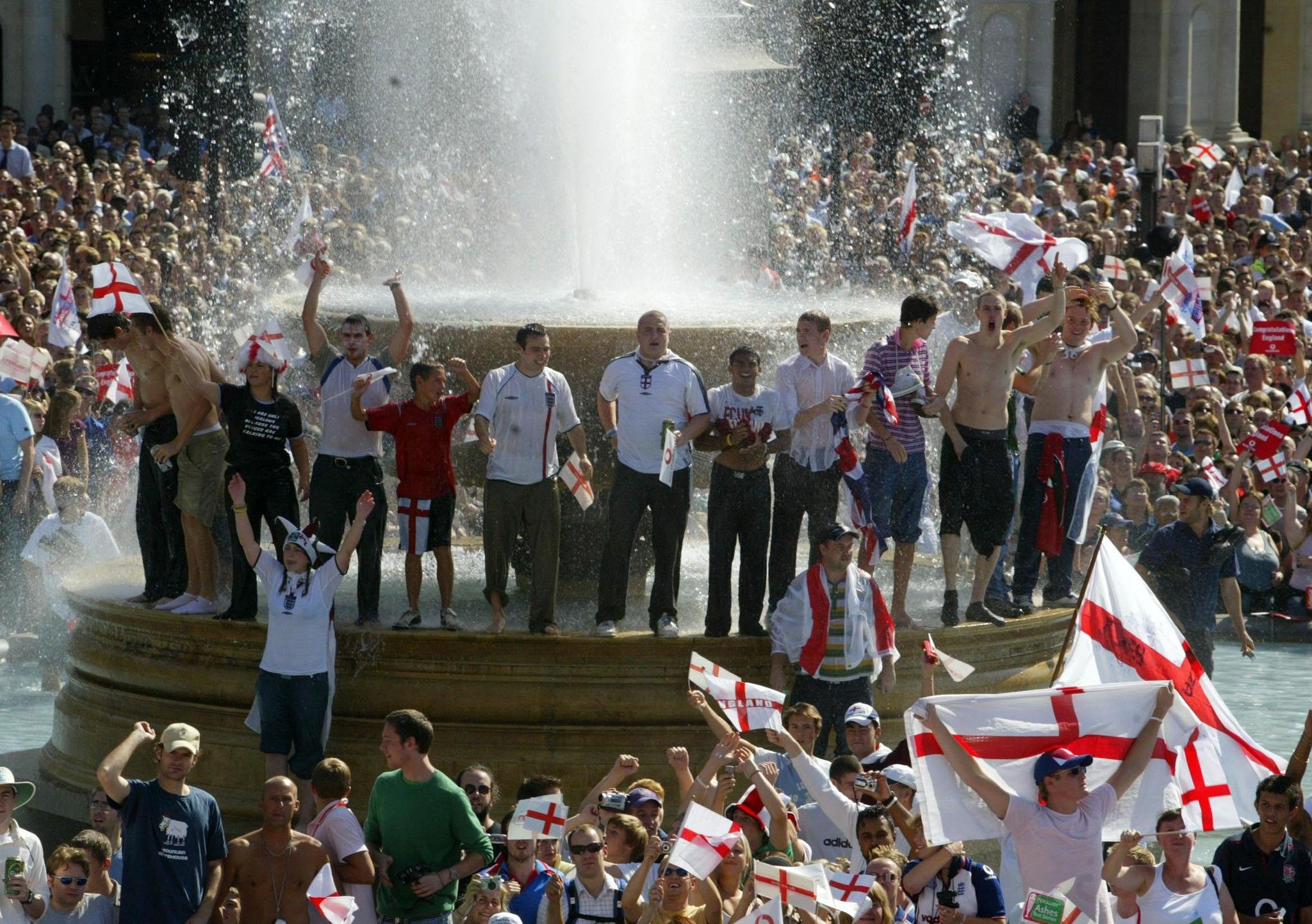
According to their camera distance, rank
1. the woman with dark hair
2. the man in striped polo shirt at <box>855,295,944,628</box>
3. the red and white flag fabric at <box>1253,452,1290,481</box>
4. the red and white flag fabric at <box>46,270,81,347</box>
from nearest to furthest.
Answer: the woman with dark hair
the man in striped polo shirt at <box>855,295,944,628</box>
the red and white flag fabric at <box>1253,452,1290,481</box>
the red and white flag fabric at <box>46,270,81,347</box>

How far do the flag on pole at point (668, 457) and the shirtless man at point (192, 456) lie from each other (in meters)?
2.16

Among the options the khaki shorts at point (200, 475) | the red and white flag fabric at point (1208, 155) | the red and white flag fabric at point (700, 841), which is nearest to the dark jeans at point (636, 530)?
the khaki shorts at point (200, 475)

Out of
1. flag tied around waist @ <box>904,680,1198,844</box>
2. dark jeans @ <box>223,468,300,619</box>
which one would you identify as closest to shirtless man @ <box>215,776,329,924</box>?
flag tied around waist @ <box>904,680,1198,844</box>

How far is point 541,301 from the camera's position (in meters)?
13.6

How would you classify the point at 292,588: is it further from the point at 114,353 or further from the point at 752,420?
the point at 114,353

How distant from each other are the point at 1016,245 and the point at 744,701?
5.37m

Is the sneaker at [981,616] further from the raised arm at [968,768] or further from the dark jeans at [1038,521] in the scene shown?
the raised arm at [968,768]

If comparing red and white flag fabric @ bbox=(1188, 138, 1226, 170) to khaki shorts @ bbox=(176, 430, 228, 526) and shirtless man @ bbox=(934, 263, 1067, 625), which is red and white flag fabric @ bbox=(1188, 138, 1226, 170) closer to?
shirtless man @ bbox=(934, 263, 1067, 625)

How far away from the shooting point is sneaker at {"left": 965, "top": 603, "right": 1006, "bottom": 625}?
440 inches

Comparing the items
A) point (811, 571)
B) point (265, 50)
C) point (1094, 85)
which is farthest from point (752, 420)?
point (1094, 85)

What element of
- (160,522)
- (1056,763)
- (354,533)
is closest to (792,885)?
(1056,763)

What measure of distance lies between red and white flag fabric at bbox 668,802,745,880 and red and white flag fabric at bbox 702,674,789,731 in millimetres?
1548

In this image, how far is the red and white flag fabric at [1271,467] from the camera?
1547 cm

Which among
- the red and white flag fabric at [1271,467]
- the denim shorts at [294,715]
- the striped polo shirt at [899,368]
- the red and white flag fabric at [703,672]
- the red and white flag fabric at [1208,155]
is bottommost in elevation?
Answer: the denim shorts at [294,715]
